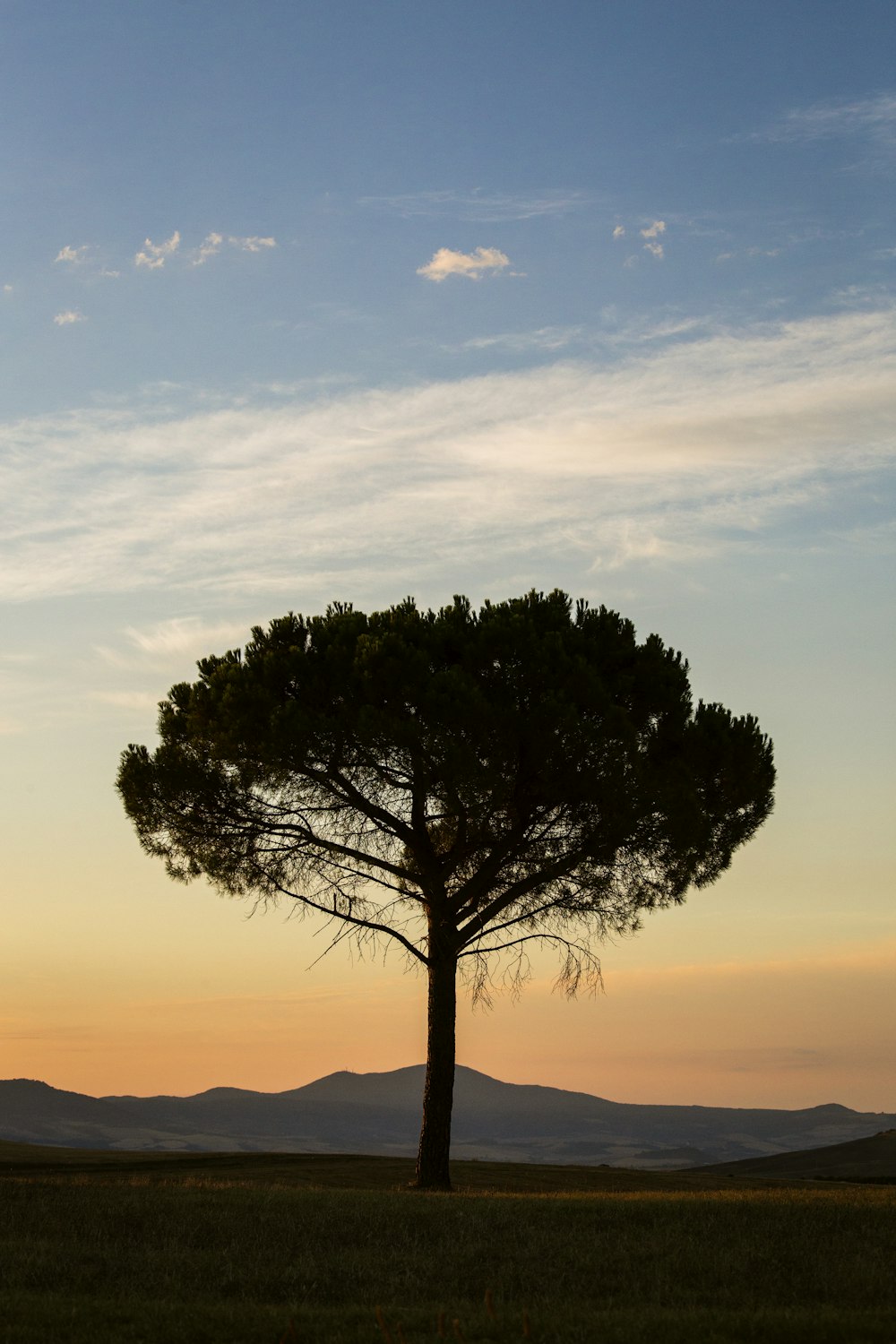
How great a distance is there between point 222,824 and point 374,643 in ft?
21.1

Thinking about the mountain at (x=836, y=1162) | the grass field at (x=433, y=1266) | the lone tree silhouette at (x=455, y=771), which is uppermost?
the lone tree silhouette at (x=455, y=771)

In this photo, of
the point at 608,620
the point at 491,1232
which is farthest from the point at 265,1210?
the point at 608,620

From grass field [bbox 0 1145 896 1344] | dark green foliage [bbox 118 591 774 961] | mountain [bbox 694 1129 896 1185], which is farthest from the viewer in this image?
mountain [bbox 694 1129 896 1185]

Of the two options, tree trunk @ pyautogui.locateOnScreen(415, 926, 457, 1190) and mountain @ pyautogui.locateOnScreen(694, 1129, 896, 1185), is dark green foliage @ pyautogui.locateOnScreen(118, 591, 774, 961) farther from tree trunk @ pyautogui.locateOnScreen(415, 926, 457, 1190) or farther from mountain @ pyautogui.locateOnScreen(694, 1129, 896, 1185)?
mountain @ pyautogui.locateOnScreen(694, 1129, 896, 1185)

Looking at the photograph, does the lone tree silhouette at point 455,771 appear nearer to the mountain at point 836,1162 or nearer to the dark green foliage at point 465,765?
the dark green foliage at point 465,765

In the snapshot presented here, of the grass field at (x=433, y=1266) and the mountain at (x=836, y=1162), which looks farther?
the mountain at (x=836, y=1162)

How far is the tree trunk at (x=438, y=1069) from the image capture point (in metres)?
27.5

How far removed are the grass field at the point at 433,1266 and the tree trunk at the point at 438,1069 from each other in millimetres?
4445

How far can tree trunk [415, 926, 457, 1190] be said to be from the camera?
90.3 feet

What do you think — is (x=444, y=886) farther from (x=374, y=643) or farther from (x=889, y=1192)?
(x=889, y=1192)

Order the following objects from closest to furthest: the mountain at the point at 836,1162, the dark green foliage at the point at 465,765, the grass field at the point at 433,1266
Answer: the grass field at the point at 433,1266, the dark green foliage at the point at 465,765, the mountain at the point at 836,1162

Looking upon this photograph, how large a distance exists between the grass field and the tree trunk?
175 inches

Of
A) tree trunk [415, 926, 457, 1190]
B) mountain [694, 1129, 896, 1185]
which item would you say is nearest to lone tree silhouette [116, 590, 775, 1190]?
tree trunk [415, 926, 457, 1190]

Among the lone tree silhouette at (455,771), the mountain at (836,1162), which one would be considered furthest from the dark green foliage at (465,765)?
the mountain at (836,1162)
